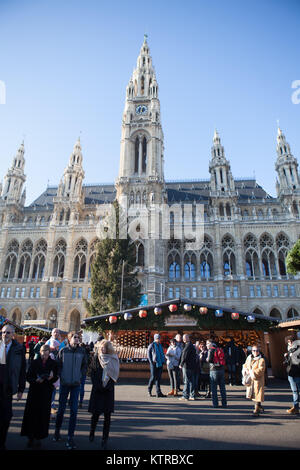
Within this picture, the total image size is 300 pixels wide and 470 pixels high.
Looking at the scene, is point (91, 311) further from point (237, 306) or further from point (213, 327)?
point (237, 306)

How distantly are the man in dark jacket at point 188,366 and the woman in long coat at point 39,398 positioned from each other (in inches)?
209

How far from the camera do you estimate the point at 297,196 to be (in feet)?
134

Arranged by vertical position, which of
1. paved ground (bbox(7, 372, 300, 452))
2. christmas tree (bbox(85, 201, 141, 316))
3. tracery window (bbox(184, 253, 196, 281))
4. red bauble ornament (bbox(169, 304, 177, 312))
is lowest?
paved ground (bbox(7, 372, 300, 452))

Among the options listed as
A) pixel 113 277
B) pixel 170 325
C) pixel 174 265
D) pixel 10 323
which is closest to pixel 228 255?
pixel 174 265

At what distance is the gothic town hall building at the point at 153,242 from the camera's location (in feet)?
119

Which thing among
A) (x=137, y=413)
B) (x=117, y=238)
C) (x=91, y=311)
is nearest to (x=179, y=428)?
(x=137, y=413)

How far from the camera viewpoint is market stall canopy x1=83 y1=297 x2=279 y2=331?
14578 mm

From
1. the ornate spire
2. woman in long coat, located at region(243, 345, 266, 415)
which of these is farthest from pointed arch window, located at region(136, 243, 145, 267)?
woman in long coat, located at region(243, 345, 266, 415)

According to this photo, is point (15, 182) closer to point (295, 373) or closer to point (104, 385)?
point (104, 385)

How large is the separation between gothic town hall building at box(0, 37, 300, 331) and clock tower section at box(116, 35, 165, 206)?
7.0 inches

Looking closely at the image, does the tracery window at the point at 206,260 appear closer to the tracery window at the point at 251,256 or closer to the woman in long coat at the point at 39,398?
the tracery window at the point at 251,256

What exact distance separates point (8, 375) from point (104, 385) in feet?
5.49

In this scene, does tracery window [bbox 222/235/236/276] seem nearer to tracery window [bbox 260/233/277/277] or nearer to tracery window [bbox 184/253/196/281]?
tracery window [bbox 260/233/277/277]

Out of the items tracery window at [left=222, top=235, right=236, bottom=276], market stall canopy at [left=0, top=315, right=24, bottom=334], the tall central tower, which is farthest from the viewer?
tracery window at [left=222, top=235, right=236, bottom=276]
